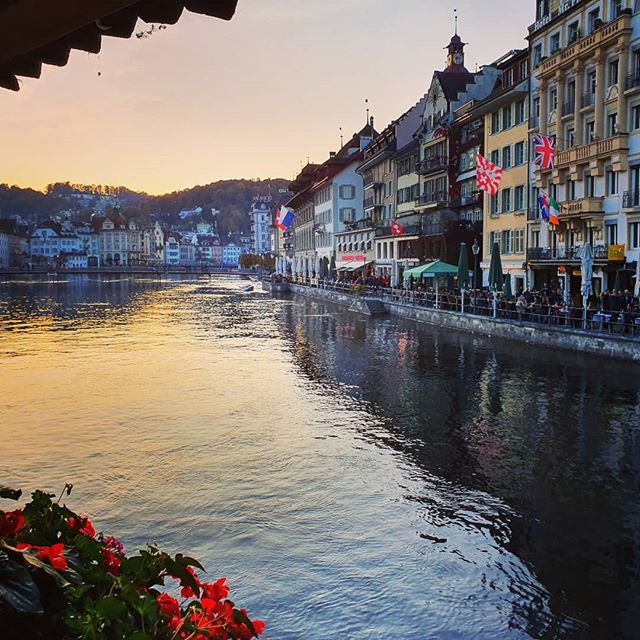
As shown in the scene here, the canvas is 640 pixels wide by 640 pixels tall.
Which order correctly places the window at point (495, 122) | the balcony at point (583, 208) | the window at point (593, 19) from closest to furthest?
the balcony at point (583, 208) < the window at point (593, 19) < the window at point (495, 122)

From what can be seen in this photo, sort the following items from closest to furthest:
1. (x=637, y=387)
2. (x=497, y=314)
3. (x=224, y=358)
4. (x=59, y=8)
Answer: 1. (x=59, y=8)
2. (x=637, y=387)
3. (x=224, y=358)
4. (x=497, y=314)

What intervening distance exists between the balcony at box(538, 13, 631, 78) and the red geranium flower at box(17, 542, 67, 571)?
39.8 metres

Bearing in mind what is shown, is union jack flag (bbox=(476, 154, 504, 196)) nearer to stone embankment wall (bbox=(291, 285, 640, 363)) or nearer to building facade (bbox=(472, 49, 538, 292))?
stone embankment wall (bbox=(291, 285, 640, 363))

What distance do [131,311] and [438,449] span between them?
164ft

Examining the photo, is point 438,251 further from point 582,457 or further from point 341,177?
point 582,457

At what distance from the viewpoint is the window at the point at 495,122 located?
52.7 m

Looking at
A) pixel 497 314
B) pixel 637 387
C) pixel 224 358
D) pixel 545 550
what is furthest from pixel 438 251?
pixel 545 550

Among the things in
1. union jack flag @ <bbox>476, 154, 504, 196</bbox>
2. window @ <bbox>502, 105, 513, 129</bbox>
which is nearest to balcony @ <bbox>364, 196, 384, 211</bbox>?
window @ <bbox>502, 105, 513, 129</bbox>

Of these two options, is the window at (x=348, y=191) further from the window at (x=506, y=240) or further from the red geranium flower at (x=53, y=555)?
the red geranium flower at (x=53, y=555)

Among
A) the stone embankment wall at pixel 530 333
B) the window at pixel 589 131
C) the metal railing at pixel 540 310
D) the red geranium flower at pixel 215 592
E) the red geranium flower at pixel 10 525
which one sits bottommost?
the stone embankment wall at pixel 530 333

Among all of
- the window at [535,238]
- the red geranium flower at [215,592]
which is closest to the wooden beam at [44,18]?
the red geranium flower at [215,592]

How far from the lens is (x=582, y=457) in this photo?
612 inches

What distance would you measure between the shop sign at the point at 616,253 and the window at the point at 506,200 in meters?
13.7

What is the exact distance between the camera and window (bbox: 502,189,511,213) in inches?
2008
